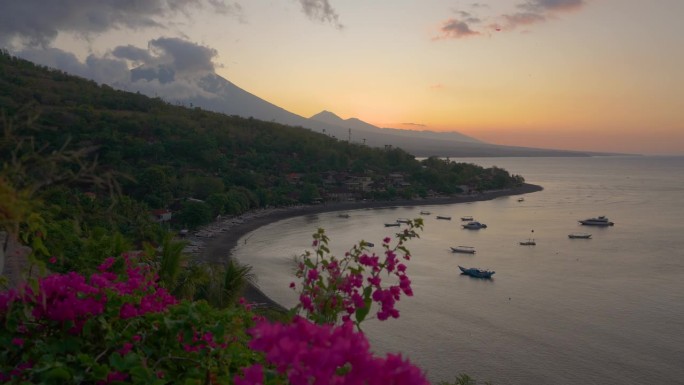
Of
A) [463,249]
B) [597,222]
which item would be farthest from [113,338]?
[597,222]

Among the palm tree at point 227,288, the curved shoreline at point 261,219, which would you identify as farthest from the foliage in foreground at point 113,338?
the curved shoreline at point 261,219

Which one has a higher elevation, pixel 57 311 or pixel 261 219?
pixel 57 311

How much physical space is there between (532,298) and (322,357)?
1722cm

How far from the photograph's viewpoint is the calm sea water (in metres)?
11.9

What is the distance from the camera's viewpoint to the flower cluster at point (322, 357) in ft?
3.25

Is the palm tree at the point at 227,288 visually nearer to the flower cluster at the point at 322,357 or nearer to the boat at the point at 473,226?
the flower cluster at the point at 322,357

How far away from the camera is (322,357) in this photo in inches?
39.2

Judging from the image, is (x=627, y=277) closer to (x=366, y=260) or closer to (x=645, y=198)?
(x=366, y=260)

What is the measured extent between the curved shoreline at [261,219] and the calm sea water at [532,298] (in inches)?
28.1

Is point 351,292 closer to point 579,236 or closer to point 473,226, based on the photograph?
point 579,236

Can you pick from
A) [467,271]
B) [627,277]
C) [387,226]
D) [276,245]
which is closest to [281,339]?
[467,271]

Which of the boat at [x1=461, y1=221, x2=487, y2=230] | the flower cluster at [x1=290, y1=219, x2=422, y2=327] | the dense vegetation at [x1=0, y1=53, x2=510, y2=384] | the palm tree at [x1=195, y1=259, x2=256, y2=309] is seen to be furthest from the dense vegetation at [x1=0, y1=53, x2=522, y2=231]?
the flower cluster at [x1=290, y1=219, x2=422, y2=327]

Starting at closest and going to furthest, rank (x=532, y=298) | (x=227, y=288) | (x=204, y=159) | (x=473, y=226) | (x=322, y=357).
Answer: (x=322, y=357) → (x=227, y=288) → (x=532, y=298) → (x=473, y=226) → (x=204, y=159)

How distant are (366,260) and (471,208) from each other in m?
39.2
